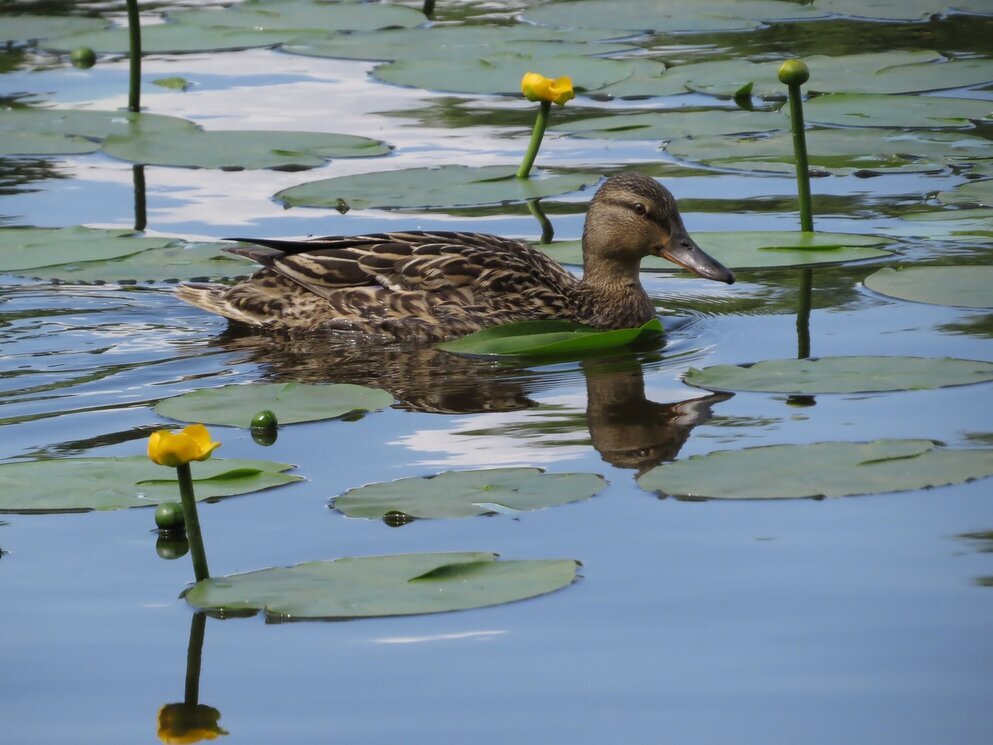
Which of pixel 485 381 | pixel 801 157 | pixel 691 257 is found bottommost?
pixel 485 381

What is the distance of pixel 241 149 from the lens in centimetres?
1239

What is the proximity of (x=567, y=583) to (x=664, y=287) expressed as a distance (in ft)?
16.8

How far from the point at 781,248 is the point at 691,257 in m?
0.81

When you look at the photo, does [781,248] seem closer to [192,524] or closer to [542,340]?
[542,340]

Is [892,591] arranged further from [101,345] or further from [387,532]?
[101,345]

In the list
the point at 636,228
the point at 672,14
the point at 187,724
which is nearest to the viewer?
the point at 187,724

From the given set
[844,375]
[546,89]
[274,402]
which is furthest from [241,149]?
[844,375]

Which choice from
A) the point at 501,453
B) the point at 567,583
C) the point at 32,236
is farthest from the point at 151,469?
the point at 32,236

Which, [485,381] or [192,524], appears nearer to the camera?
[192,524]

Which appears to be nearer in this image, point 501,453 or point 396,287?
point 501,453

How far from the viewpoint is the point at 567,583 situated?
546 centimetres

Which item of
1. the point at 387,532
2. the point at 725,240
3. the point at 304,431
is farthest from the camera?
the point at 725,240

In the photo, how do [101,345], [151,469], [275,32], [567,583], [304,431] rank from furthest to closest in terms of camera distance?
1. [275,32]
2. [101,345]
3. [304,431]
4. [151,469]
5. [567,583]

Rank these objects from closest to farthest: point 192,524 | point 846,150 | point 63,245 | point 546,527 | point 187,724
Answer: point 187,724 → point 192,524 → point 546,527 → point 63,245 → point 846,150
